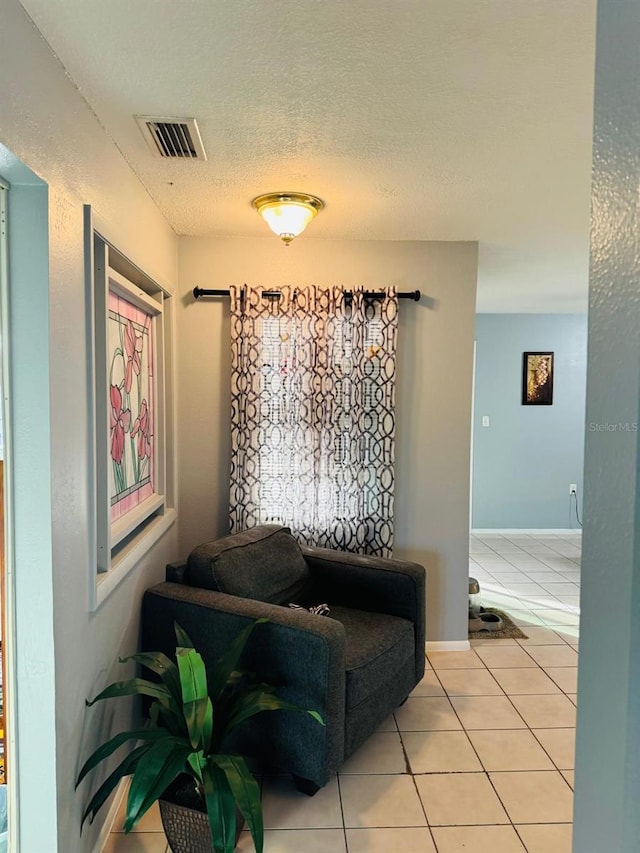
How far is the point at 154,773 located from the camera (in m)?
1.58

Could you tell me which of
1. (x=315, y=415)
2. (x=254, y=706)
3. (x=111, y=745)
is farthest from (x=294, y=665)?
(x=315, y=415)

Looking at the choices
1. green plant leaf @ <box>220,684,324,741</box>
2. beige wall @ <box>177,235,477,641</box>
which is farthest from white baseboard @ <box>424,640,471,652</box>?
A: green plant leaf @ <box>220,684,324,741</box>

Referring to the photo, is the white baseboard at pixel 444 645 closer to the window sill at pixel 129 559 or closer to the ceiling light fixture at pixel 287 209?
the window sill at pixel 129 559

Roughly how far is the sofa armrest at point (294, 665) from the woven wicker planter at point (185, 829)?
0.35 m

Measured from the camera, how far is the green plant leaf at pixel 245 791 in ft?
5.07

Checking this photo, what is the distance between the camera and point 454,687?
289cm

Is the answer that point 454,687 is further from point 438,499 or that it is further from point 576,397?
point 576,397

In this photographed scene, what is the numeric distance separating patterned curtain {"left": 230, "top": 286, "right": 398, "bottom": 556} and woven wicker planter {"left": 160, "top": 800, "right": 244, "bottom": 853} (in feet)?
4.84

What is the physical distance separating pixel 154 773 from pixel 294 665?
581mm

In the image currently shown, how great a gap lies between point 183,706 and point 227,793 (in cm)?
27

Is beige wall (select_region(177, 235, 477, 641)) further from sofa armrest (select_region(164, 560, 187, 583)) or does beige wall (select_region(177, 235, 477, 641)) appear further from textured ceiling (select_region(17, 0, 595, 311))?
sofa armrest (select_region(164, 560, 187, 583))

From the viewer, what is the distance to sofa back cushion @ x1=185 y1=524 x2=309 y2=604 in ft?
7.78

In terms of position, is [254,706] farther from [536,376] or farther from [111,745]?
[536,376]

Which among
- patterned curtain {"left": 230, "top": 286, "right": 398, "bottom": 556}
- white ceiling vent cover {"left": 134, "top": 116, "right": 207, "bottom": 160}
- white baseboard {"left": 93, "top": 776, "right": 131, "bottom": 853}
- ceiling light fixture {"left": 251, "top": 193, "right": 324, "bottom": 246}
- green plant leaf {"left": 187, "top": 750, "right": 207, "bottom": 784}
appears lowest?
white baseboard {"left": 93, "top": 776, "right": 131, "bottom": 853}
